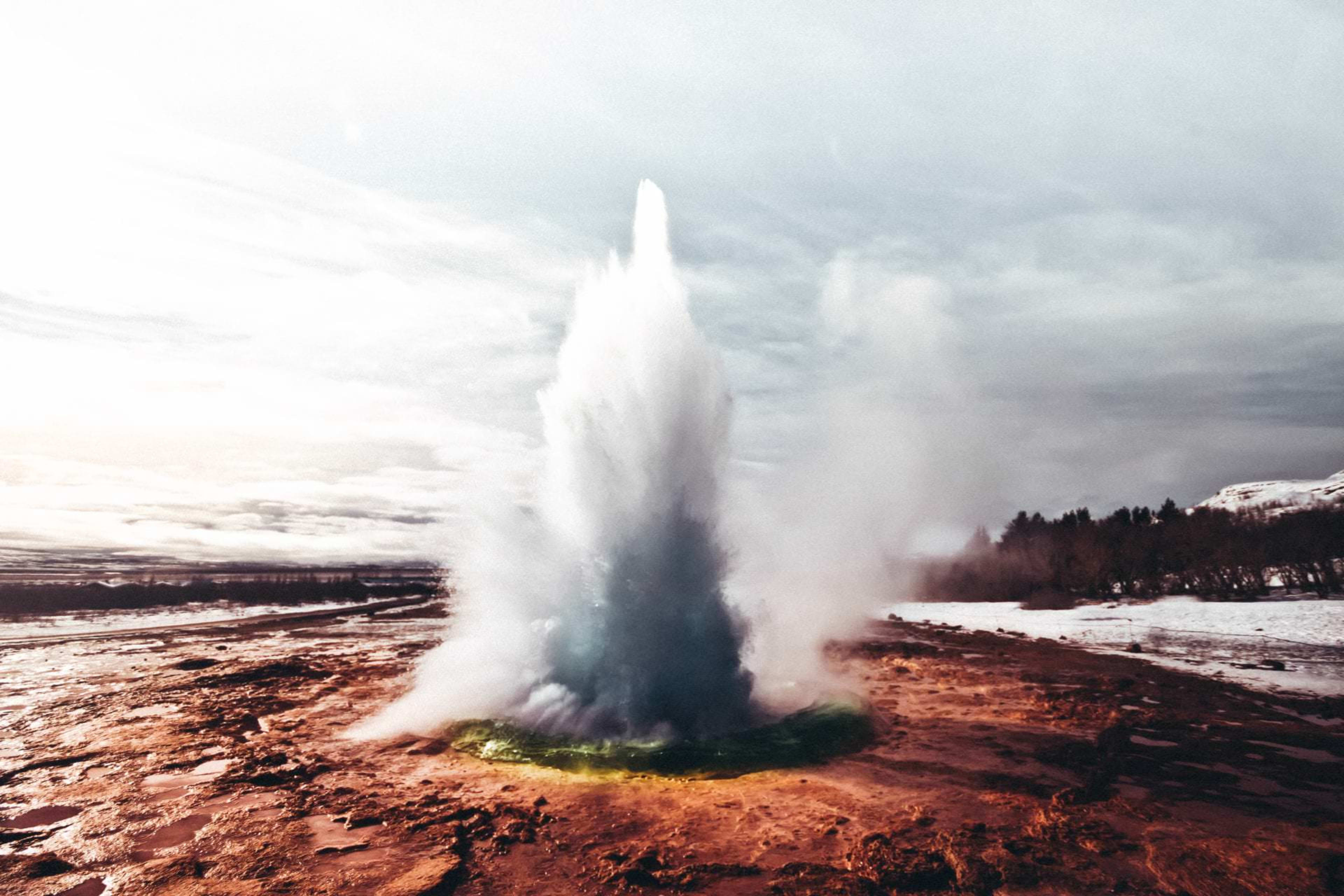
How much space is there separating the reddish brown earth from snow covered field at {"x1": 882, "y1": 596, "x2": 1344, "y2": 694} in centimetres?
447

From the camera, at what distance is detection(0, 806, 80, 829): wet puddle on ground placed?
8.68 metres

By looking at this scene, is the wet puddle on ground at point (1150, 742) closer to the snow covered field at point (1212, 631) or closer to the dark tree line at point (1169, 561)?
the snow covered field at point (1212, 631)

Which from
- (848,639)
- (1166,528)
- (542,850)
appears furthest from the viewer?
(1166,528)

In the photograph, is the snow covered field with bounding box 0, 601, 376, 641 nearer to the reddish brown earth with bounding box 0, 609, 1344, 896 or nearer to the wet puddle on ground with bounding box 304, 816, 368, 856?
the reddish brown earth with bounding box 0, 609, 1344, 896

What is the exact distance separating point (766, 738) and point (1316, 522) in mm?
71007

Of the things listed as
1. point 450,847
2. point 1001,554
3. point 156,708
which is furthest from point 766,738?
point 1001,554

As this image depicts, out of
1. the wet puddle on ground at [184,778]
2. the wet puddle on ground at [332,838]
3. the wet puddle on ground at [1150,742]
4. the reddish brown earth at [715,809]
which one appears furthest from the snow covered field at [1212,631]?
the wet puddle on ground at [184,778]

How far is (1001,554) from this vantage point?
8331cm

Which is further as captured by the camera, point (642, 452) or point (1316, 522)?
point (1316, 522)

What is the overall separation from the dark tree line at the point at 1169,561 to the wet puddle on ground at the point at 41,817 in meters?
58.9

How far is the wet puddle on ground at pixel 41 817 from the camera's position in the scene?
8680mm

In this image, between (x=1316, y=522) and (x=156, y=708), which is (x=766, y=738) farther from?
(x=1316, y=522)

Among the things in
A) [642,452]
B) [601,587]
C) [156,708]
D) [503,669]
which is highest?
[642,452]

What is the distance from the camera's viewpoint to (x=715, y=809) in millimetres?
8789
